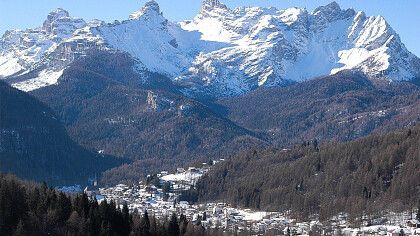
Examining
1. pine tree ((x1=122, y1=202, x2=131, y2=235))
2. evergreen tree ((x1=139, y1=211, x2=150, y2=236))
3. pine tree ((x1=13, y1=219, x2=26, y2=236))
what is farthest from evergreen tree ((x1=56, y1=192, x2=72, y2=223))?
evergreen tree ((x1=139, y1=211, x2=150, y2=236))

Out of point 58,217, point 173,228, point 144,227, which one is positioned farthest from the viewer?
point 173,228

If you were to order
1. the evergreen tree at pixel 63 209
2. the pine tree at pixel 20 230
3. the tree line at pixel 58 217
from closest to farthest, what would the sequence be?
1. the pine tree at pixel 20 230
2. the tree line at pixel 58 217
3. the evergreen tree at pixel 63 209

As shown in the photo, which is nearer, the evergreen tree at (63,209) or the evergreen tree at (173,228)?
the evergreen tree at (63,209)

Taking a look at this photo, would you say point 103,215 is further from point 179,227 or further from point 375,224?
point 375,224

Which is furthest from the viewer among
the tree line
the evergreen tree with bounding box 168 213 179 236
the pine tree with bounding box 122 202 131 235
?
the evergreen tree with bounding box 168 213 179 236

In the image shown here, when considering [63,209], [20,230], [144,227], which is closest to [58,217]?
[63,209]

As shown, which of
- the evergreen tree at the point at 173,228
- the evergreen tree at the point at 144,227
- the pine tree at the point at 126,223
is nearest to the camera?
the evergreen tree at the point at 144,227

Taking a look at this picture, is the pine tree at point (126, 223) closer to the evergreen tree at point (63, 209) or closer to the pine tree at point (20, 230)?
the evergreen tree at point (63, 209)

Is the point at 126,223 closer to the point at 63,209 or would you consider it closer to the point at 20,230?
the point at 63,209

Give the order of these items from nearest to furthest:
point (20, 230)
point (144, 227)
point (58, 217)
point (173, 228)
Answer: point (20, 230) → point (58, 217) → point (144, 227) → point (173, 228)

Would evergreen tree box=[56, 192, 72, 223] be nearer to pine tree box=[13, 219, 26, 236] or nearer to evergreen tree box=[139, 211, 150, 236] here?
pine tree box=[13, 219, 26, 236]

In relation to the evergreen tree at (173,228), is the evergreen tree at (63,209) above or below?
above

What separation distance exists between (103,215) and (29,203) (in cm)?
1627

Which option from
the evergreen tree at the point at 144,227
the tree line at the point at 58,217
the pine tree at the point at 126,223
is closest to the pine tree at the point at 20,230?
the tree line at the point at 58,217
